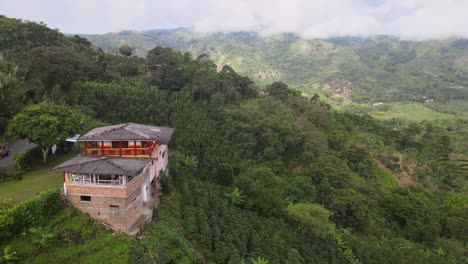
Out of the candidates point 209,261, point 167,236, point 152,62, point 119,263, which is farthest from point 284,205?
point 152,62

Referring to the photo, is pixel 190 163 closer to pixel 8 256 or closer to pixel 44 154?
pixel 44 154

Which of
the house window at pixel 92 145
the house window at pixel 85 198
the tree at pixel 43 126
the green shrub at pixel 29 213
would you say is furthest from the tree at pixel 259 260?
the tree at pixel 43 126

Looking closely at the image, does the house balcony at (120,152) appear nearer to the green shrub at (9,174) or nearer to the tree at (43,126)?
the tree at (43,126)

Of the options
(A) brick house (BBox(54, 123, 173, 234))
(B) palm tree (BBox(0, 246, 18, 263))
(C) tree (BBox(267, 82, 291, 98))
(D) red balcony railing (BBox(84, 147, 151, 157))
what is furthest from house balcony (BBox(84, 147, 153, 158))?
(C) tree (BBox(267, 82, 291, 98))

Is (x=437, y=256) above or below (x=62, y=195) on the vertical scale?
below

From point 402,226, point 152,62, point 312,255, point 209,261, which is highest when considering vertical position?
point 152,62

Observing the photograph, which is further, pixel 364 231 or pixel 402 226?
pixel 402 226

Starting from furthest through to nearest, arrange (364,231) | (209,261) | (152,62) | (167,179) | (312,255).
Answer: (152,62) < (364,231) < (312,255) < (167,179) < (209,261)

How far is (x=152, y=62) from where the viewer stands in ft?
199

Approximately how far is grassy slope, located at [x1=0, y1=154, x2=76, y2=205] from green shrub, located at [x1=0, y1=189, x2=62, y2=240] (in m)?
2.01

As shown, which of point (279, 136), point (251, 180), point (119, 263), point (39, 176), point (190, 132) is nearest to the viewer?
point (119, 263)

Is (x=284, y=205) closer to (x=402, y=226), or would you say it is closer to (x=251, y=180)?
(x=251, y=180)

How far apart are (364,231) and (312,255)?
1269 centimetres

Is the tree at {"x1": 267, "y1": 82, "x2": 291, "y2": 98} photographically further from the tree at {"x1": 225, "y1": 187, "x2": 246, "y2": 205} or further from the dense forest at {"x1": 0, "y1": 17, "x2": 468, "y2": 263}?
the tree at {"x1": 225, "y1": 187, "x2": 246, "y2": 205}
